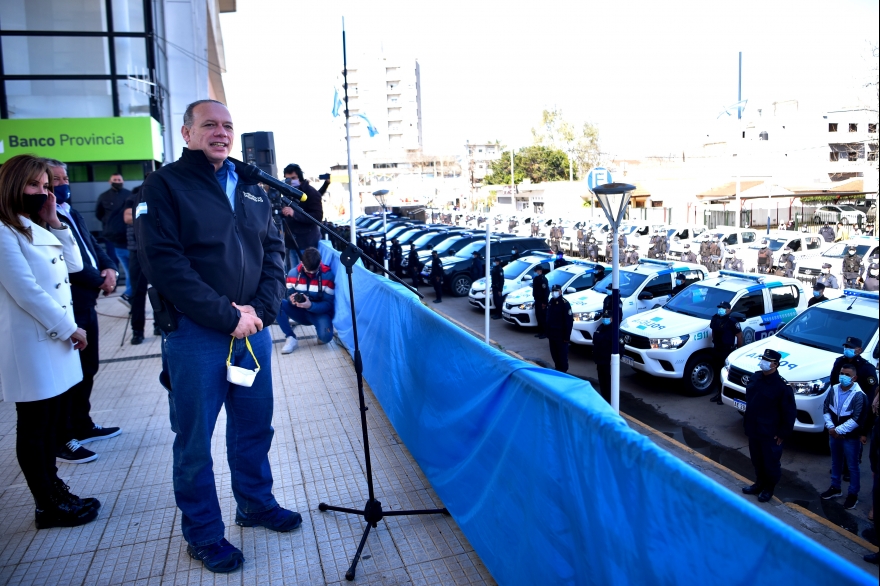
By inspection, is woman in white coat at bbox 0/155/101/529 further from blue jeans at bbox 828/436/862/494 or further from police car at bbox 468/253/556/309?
police car at bbox 468/253/556/309

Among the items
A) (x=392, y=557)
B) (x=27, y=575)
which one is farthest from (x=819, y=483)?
(x=27, y=575)

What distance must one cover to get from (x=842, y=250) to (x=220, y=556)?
21.6 meters

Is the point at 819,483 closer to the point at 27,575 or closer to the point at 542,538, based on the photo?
the point at 542,538

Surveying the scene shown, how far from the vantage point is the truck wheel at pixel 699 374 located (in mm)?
9820

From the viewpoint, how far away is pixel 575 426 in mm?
2396

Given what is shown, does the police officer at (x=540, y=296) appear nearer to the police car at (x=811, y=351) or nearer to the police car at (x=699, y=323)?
the police car at (x=699, y=323)

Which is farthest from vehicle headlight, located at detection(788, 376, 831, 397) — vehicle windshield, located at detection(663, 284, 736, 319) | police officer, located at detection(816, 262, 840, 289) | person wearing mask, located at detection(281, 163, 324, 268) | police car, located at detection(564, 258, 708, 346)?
police officer, located at detection(816, 262, 840, 289)

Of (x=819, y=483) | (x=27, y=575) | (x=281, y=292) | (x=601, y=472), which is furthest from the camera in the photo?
(x=819, y=483)

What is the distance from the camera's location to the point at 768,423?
6.17m

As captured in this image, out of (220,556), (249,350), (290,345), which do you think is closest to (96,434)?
(220,556)

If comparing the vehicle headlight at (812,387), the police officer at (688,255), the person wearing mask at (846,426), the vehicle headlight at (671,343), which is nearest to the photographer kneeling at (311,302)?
the vehicle headlight at (671,343)

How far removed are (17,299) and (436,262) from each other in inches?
615

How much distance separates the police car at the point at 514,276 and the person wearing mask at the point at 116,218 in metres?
8.43

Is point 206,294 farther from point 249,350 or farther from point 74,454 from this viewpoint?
point 74,454
